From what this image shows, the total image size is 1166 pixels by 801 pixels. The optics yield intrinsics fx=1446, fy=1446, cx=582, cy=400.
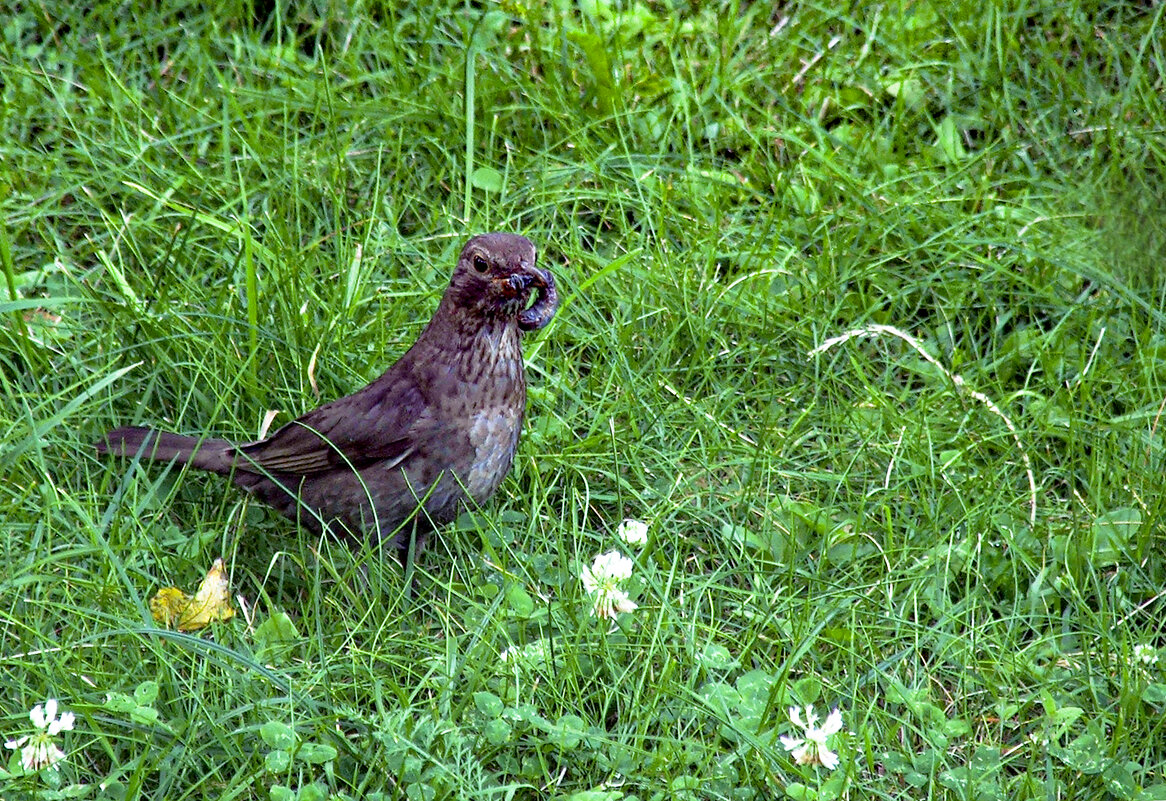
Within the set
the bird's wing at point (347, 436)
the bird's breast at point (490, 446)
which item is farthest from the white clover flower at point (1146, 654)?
the bird's wing at point (347, 436)

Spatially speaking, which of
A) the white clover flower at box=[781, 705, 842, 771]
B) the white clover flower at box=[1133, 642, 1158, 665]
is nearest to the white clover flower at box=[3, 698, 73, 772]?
the white clover flower at box=[781, 705, 842, 771]

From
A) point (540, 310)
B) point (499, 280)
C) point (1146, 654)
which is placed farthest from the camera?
point (540, 310)

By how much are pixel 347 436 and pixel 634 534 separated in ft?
2.52

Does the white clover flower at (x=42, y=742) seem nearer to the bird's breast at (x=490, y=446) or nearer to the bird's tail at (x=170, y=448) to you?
the bird's tail at (x=170, y=448)

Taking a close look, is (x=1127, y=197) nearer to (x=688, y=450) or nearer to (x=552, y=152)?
(x=688, y=450)

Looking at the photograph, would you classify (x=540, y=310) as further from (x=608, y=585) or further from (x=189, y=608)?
A: (x=189, y=608)

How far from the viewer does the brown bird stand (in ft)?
11.8

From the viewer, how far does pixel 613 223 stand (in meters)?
4.75

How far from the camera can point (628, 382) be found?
164 inches

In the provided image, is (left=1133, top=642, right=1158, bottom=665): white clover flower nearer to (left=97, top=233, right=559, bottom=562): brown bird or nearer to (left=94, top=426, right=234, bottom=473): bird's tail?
(left=97, top=233, right=559, bottom=562): brown bird

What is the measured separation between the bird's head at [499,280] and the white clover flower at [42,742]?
1352 mm

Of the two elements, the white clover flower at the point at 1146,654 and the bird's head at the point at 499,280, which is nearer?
the white clover flower at the point at 1146,654

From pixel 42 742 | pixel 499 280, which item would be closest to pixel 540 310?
pixel 499 280

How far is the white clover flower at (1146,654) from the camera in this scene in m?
3.33
